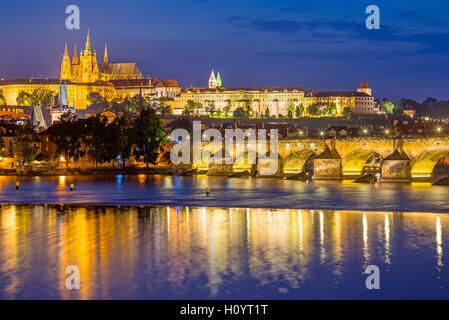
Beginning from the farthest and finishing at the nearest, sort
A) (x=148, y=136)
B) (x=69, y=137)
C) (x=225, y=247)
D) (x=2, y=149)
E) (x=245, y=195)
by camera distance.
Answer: (x=2, y=149) < (x=69, y=137) < (x=148, y=136) < (x=245, y=195) < (x=225, y=247)

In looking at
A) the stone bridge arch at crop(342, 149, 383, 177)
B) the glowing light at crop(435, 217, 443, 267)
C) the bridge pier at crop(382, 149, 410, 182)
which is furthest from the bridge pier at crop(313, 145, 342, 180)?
the glowing light at crop(435, 217, 443, 267)

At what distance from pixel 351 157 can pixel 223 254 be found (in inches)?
1788

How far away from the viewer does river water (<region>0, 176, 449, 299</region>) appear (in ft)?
66.0

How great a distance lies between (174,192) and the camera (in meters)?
51.9

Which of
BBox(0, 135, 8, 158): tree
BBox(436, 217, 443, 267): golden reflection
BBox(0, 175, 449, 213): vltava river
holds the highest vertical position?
BBox(0, 135, 8, 158): tree

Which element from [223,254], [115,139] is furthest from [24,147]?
[223,254]

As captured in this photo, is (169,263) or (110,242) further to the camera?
(110,242)

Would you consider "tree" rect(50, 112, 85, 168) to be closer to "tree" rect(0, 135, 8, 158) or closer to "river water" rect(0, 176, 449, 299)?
"tree" rect(0, 135, 8, 158)

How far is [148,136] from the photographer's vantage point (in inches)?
2950

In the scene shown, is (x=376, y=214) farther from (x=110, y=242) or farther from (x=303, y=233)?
(x=110, y=242)

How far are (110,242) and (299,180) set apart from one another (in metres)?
42.1

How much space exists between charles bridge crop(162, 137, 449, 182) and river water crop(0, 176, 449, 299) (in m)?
16.4

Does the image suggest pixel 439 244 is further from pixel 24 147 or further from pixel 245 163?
pixel 24 147
